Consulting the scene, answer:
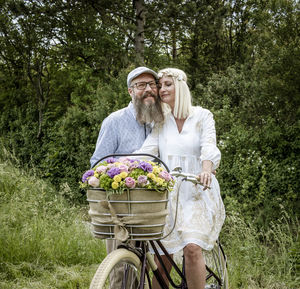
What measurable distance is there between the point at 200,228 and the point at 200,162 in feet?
1.71

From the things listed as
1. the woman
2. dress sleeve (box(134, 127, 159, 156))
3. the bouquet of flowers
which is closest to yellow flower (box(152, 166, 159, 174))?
the bouquet of flowers

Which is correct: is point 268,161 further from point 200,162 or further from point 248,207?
point 200,162

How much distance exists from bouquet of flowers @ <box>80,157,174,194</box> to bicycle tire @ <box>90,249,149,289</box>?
0.39 meters

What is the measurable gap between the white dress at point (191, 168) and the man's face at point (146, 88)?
8.8 inches

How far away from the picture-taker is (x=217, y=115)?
8.27 m

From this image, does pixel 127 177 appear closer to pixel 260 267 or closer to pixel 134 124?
pixel 134 124

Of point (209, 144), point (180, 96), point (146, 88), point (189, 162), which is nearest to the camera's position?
point (209, 144)

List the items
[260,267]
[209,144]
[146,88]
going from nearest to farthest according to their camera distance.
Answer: [209,144] < [146,88] < [260,267]

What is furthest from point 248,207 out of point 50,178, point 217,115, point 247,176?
point 50,178

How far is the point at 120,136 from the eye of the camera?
319 centimetres

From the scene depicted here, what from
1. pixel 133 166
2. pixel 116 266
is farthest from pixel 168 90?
pixel 116 266

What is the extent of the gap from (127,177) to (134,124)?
3.83ft

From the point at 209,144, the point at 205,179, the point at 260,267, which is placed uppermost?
the point at 209,144

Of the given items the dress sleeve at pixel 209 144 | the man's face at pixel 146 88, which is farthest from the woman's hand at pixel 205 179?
the man's face at pixel 146 88
